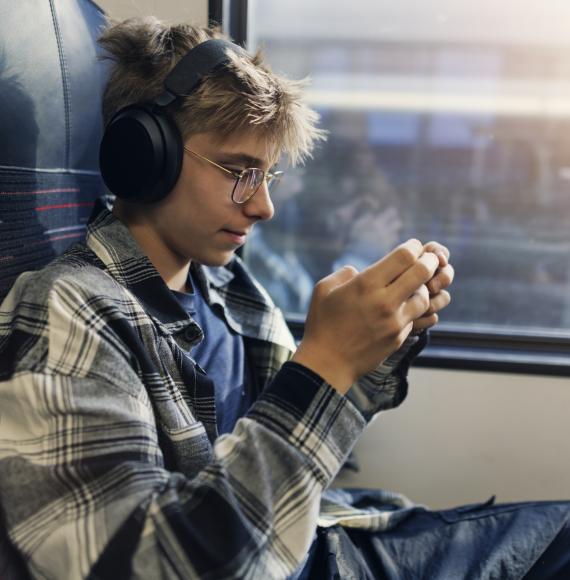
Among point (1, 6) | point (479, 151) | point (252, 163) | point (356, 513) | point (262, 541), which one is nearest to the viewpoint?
point (262, 541)

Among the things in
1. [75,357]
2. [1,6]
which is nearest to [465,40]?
[1,6]

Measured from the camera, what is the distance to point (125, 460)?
796 mm

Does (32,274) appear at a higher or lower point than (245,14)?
lower

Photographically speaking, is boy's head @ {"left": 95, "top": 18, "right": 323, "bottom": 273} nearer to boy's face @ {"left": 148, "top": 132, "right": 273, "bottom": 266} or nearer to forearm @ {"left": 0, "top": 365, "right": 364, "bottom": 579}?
boy's face @ {"left": 148, "top": 132, "right": 273, "bottom": 266}

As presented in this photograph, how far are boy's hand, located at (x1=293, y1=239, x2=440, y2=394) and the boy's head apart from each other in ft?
0.94

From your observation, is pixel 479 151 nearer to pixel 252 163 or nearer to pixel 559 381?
pixel 559 381

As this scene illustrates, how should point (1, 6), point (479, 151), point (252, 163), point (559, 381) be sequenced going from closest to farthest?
point (1, 6), point (252, 163), point (559, 381), point (479, 151)

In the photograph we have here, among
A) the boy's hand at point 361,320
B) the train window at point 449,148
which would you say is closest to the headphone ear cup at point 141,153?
the boy's hand at point 361,320

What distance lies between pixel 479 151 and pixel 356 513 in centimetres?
98

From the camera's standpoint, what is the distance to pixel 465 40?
169 cm

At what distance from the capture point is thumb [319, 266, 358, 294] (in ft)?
3.04

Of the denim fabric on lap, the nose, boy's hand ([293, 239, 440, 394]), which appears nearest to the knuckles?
boy's hand ([293, 239, 440, 394])

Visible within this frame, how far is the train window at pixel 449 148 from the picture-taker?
5.56ft

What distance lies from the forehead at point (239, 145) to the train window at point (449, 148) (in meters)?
0.69
